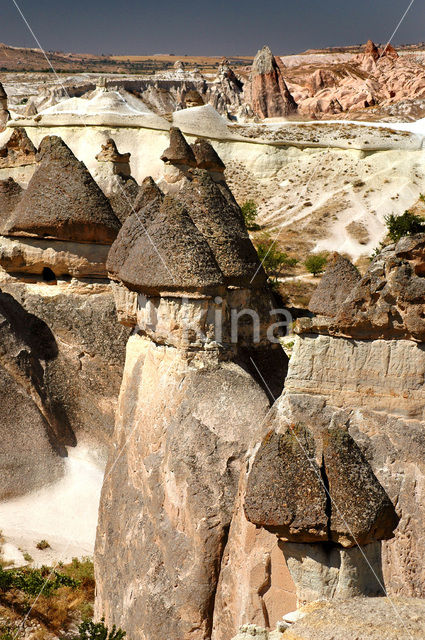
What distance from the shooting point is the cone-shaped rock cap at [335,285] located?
6.39 metres

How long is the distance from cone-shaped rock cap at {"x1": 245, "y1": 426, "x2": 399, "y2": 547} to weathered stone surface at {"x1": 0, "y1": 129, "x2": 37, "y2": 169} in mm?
10303

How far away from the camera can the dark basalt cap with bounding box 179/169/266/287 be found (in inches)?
236

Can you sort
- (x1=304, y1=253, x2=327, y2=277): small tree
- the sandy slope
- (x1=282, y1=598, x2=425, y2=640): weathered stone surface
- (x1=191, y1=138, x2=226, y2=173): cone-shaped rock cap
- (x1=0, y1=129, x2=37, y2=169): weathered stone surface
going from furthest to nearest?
(x1=304, y1=253, x2=327, y2=277): small tree → (x1=0, y1=129, x2=37, y2=169): weathered stone surface → (x1=191, y1=138, x2=226, y2=173): cone-shaped rock cap → the sandy slope → (x1=282, y1=598, x2=425, y2=640): weathered stone surface

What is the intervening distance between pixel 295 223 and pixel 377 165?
4.54 m

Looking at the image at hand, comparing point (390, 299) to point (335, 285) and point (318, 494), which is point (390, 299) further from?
point (335, 285)

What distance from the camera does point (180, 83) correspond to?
2835 inches

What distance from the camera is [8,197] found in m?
9.66

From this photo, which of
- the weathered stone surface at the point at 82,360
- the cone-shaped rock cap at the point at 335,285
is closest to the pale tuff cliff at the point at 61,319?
the weathered stone surface at the point at 82,360

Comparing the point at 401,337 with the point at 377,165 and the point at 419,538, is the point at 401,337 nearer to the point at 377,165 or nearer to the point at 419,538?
the point at 419,538

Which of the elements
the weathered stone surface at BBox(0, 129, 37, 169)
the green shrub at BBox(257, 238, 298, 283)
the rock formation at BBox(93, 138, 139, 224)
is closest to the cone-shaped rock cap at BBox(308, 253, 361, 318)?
the rock formation at BBox(93, 138, 139, 224)

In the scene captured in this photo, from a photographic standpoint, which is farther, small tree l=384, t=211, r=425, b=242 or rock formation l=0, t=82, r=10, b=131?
rock formation l=0, t=82, r=10, b=131

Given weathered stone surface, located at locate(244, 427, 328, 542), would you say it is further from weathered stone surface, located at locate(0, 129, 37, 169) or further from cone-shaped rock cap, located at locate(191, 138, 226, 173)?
weathered stone surface, located at locate(0, 129, 37, 169)

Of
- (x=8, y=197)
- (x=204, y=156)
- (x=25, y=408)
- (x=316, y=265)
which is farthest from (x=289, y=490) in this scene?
(x=316, y=265)

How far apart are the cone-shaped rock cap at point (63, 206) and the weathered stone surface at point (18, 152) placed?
4.61 meters
